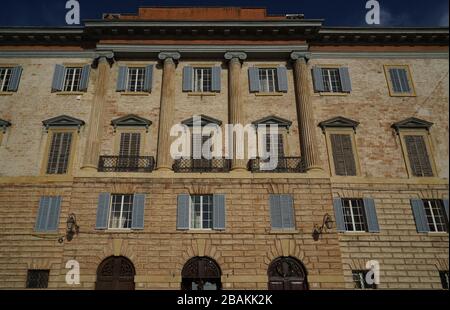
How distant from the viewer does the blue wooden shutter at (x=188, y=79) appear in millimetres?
22609

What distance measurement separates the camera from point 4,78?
2309 centimetres

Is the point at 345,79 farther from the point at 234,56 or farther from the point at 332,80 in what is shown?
the point at 234,56

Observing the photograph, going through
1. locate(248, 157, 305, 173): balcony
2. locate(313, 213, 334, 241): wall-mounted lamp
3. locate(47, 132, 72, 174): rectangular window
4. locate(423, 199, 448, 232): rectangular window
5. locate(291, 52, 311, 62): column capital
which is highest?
locate(291, 52, 311, 62): column capital

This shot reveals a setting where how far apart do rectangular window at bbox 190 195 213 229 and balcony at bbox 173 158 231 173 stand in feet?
4.68

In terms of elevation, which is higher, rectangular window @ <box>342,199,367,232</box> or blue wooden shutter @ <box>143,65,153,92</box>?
blue wooden shutter @ <box>143,65,153,92</box>

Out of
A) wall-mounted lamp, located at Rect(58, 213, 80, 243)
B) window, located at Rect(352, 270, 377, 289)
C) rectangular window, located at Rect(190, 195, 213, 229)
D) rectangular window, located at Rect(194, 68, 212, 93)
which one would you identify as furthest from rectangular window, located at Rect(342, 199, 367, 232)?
wall-mounted lamp, located at Rect(58, 213, 80, 243)

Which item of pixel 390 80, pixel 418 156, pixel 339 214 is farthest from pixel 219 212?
pixel 390 80

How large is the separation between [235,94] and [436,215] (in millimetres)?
12383

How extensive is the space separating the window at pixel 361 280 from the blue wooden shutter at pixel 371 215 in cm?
212

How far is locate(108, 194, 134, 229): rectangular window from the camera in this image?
1925 cm

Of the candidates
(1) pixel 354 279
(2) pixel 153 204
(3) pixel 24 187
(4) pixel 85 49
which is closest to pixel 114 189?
(2) pixel 153 204

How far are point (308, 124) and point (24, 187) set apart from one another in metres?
15.4

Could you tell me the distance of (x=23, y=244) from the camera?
1891 cm

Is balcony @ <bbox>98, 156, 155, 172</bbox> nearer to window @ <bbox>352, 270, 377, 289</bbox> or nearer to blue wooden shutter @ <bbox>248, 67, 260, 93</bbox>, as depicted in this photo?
blue wooden shutter @ <bbox>248, 67, 260, 93</bbox>
